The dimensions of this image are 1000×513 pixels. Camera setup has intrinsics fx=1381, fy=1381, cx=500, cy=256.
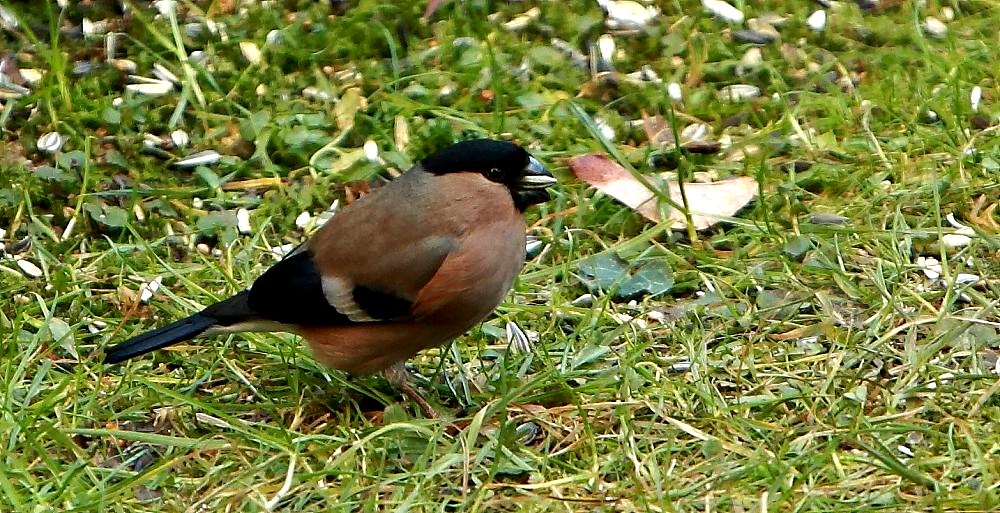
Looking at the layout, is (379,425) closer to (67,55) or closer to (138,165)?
(138,165)

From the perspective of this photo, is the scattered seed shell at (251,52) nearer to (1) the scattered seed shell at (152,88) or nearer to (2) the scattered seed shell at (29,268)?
(1) the scattered seed shell at (152,88)

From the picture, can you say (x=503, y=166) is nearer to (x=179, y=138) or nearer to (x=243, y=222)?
(x=243, y=222)

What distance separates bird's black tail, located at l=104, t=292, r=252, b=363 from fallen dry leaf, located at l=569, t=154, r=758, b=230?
1414 millimetres

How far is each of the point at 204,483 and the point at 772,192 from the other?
7.07 ft

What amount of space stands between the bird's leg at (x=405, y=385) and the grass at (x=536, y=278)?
49 millimetres

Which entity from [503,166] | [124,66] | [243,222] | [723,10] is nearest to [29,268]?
[243,222]

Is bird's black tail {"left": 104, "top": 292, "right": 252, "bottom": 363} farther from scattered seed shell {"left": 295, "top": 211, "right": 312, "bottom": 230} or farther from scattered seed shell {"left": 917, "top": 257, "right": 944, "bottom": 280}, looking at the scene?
scattered seed shell {"left": 917, "top": 257, "right": 944, "bottom": 280}

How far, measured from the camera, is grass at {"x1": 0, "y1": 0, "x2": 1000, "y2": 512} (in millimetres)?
3289

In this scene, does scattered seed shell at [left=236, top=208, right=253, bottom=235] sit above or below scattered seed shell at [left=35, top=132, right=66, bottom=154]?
below

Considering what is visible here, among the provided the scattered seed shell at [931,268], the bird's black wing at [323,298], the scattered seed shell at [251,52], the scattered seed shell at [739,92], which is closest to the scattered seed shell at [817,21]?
the scattered seed shell at [739,92]

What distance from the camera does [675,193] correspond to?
4.54 meters

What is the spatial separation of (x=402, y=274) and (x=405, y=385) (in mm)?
336

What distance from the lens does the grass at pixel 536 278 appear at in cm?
329

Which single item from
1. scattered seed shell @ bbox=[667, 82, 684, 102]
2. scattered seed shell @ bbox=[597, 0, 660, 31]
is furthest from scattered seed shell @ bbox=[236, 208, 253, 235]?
scattered seed shell @ bbox=[597, 0, 660, 31]
